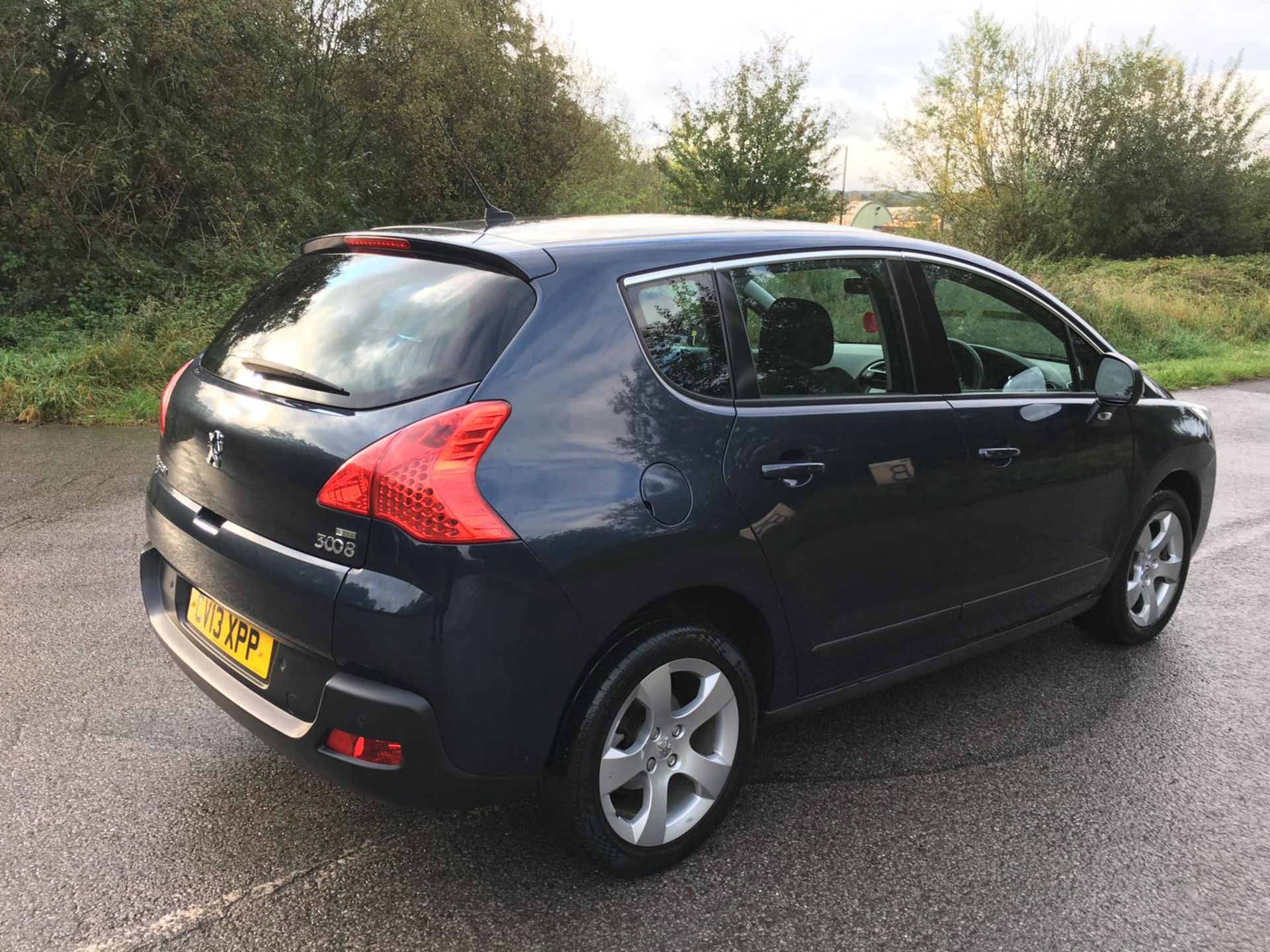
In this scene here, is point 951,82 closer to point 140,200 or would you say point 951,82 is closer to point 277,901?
point 140,200

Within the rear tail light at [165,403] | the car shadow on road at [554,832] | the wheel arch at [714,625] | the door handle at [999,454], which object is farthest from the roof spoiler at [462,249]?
the door handle at [999,454]

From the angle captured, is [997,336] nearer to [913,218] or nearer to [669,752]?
[669,752]

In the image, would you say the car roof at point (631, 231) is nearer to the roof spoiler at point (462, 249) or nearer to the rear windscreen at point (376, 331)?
the roof spoiler at point (462, 249)

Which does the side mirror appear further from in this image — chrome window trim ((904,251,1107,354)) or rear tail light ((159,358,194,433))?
rear tail light ((159,358,194,433))

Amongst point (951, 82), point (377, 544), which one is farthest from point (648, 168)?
point (377, 544)

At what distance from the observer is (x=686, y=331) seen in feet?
8.42

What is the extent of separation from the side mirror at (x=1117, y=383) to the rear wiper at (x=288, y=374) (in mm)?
2765

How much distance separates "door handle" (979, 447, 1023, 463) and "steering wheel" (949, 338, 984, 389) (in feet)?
0.75

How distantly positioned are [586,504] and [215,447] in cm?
103

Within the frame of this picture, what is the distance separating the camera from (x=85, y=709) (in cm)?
329

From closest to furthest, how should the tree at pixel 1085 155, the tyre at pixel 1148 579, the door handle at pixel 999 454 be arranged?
the door handle at pixel 999 454, the tyre at pixel 1148 579, the tree at pixel 1085 155

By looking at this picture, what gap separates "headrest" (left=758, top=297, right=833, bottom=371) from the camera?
276 cm

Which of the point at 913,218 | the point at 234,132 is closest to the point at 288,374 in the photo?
the point at 234,132

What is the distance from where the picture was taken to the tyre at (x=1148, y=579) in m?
4.02
